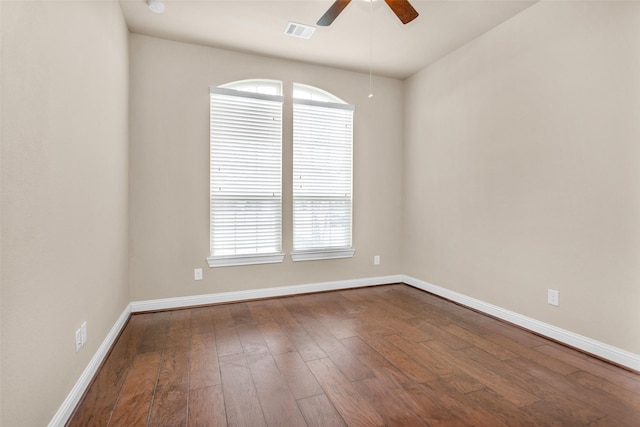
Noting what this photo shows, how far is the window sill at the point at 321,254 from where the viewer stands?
3.90 metres

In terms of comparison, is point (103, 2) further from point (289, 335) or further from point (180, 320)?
point (289, 335)

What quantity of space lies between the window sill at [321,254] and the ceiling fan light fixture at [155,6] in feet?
8.92

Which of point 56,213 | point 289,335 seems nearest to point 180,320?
point 289,335

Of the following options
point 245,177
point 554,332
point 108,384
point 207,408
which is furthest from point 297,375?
point 245,177

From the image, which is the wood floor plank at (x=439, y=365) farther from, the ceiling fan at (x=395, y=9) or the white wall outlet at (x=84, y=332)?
the ceiling fan at (x=395, y=9)

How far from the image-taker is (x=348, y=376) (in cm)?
207

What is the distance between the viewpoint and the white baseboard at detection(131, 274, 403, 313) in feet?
10.9

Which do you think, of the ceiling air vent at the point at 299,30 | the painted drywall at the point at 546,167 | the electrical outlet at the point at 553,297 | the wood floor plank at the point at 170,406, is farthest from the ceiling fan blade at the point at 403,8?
the wood floor plank at the point at 170,406

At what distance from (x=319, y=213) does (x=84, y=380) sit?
2749 mm

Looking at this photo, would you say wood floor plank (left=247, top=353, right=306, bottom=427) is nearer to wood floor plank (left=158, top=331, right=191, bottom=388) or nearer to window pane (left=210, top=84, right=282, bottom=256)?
wood floor plank (left=158, top=331, right=191, bottom=388)

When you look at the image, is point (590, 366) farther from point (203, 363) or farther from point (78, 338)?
point (78, 338)

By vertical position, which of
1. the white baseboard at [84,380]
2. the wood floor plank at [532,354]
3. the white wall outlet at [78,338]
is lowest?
the wood floor plank at [532,354]

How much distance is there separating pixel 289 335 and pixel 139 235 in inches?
73.6

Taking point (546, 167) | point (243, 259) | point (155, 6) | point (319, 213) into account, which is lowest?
point (243, 259)
